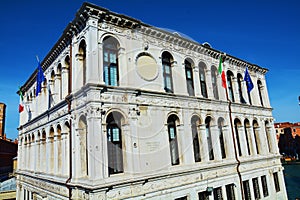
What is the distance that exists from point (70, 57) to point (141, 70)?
395cm

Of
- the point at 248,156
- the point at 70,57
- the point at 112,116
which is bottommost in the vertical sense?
the point at 248,156

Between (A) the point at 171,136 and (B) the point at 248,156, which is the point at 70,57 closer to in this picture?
(A) the point at 171,136

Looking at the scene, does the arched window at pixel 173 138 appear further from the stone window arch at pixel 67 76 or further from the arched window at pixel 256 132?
the arched window at pixel 256 132

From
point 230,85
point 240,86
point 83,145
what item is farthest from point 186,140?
point 240,86

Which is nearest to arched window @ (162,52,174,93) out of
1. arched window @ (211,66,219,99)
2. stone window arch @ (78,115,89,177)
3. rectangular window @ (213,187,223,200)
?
arched window @ (211,66,219,99)

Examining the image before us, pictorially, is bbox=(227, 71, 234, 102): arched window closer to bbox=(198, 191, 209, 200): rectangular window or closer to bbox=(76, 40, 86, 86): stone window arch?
bbox=(198, 191, 209, 200): rectangular window

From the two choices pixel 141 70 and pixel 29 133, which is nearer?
pixel 141 70

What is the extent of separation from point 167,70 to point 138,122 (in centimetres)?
431

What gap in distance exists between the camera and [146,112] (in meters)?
11.7

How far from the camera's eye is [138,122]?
1130cm

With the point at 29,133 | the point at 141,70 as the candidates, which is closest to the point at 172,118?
the point at 141,70

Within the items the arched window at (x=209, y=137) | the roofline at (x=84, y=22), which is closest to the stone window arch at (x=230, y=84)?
the roofline at (x=84, y=22)

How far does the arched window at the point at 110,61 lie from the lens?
36.9 ft

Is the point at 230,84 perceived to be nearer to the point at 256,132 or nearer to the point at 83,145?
the point at 256,132
